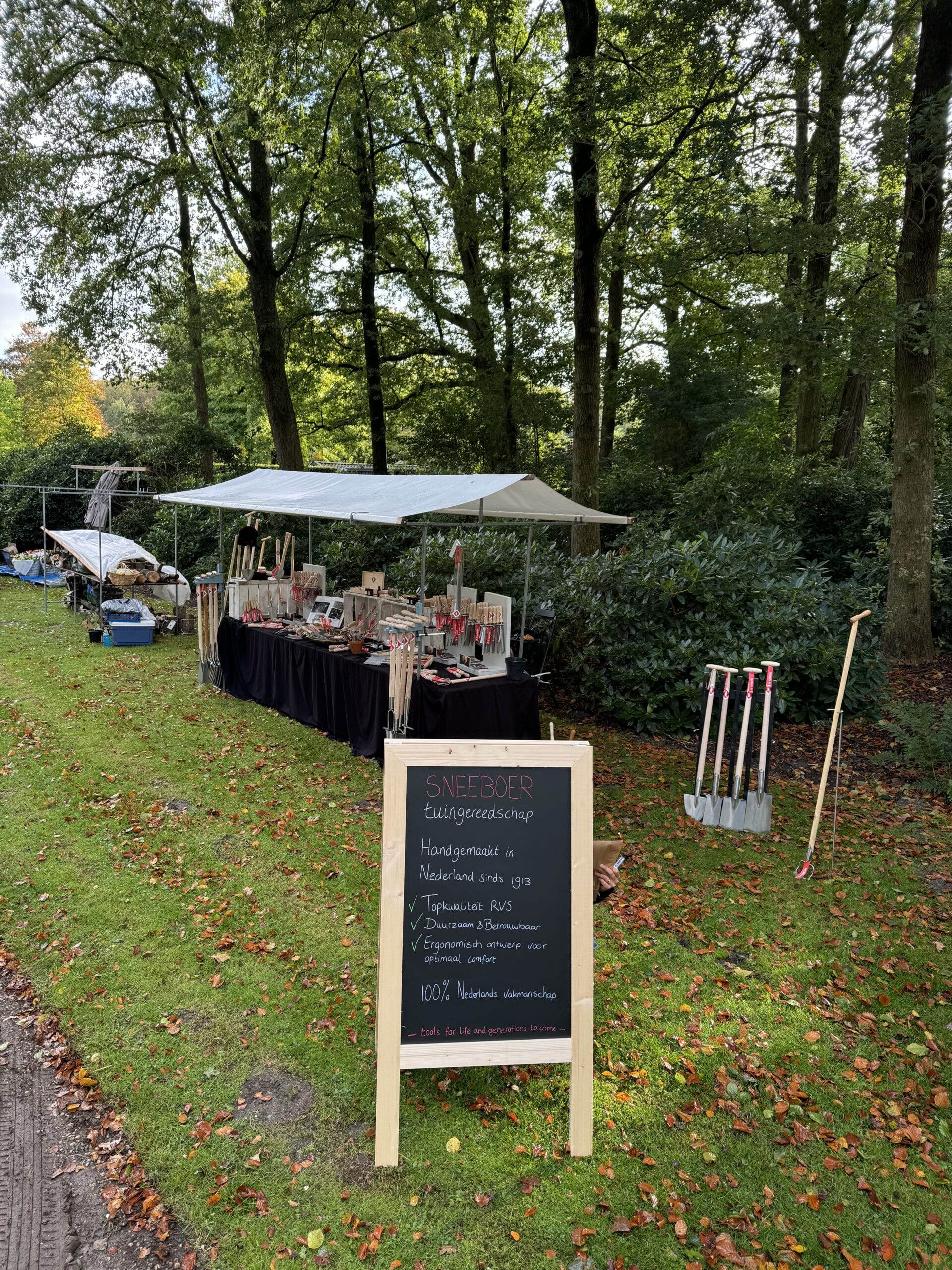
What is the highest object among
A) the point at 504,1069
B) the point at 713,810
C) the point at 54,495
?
the point at 54,495

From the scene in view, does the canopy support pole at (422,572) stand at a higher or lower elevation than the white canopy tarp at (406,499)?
lower

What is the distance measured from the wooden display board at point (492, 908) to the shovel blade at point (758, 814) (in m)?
3.31

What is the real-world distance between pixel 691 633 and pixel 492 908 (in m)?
5.73

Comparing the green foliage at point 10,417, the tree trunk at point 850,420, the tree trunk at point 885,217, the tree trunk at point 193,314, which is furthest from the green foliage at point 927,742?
the green foliage at point 10,417

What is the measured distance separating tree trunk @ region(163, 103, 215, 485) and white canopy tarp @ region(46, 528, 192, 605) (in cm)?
442

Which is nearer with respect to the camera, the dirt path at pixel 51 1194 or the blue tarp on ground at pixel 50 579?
the dirt path at pixel 51 1194

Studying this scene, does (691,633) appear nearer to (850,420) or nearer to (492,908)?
(492,908)

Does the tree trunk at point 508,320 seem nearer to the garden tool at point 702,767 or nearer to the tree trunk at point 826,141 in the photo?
the tree trunk at point 826,141

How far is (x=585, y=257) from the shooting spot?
421 inches

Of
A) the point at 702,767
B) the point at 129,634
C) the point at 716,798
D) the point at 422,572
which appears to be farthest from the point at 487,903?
the point at 129,634

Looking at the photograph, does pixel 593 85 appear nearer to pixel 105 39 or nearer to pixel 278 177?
pixel 278 177

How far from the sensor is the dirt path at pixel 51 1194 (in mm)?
2730

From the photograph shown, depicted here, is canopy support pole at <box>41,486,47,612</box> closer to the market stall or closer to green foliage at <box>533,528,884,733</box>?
the market stall

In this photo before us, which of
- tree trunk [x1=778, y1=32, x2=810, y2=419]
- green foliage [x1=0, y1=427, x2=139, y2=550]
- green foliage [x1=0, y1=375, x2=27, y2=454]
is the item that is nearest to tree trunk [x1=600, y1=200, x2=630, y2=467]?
tree trunk [x1=778, y1=32, x2=810, y2=419]
